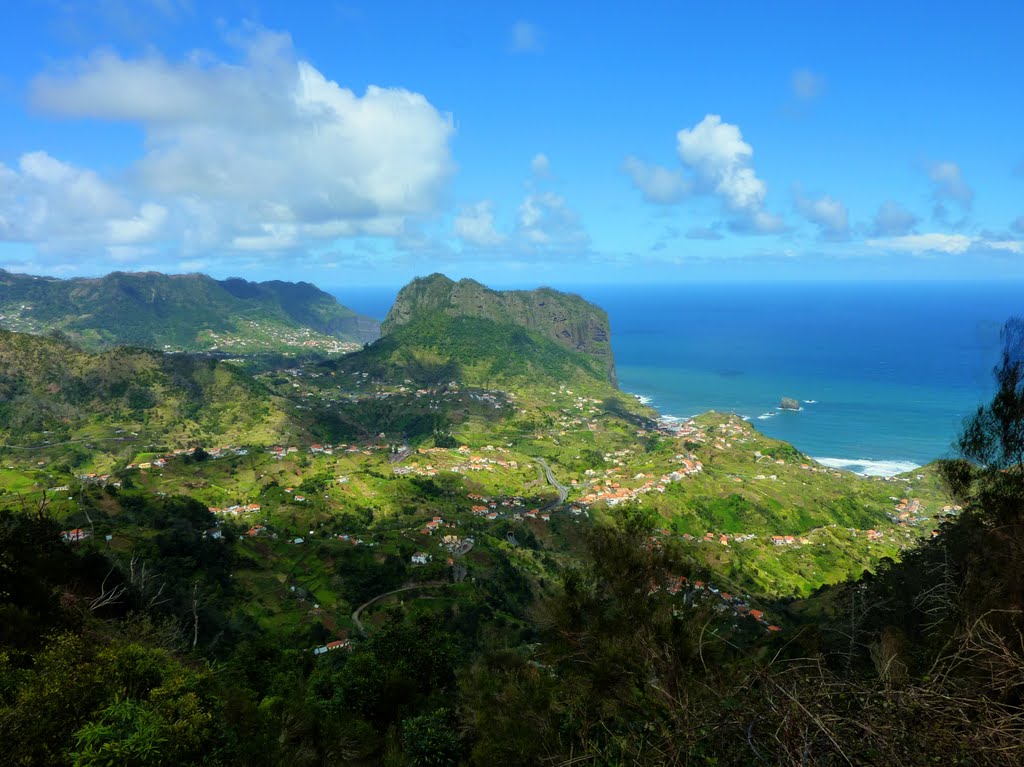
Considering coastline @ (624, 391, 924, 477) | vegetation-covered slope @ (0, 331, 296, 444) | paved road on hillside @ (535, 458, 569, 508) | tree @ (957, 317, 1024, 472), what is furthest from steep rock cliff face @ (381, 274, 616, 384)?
tree @ (957, 317, 1024, 472)

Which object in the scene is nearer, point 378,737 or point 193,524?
point 378,737

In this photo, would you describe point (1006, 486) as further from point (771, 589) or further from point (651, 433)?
point (651, 433)

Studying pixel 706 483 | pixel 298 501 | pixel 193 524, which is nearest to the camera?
pixel 193 524

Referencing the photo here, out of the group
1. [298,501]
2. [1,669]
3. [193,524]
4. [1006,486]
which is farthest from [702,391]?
[1,669]

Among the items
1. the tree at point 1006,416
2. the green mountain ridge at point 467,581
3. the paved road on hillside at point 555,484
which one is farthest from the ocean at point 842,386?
the tree at point 1006,416

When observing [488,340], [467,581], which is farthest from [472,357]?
[467,581]

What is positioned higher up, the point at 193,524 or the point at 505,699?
the point at 505,699

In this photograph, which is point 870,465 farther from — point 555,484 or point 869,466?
point 555,484

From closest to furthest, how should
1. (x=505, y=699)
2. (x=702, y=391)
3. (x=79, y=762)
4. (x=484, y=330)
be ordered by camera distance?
(x=79, y=762), (x=505, y=699), (x=702, y=391), (x=484, y=330)
